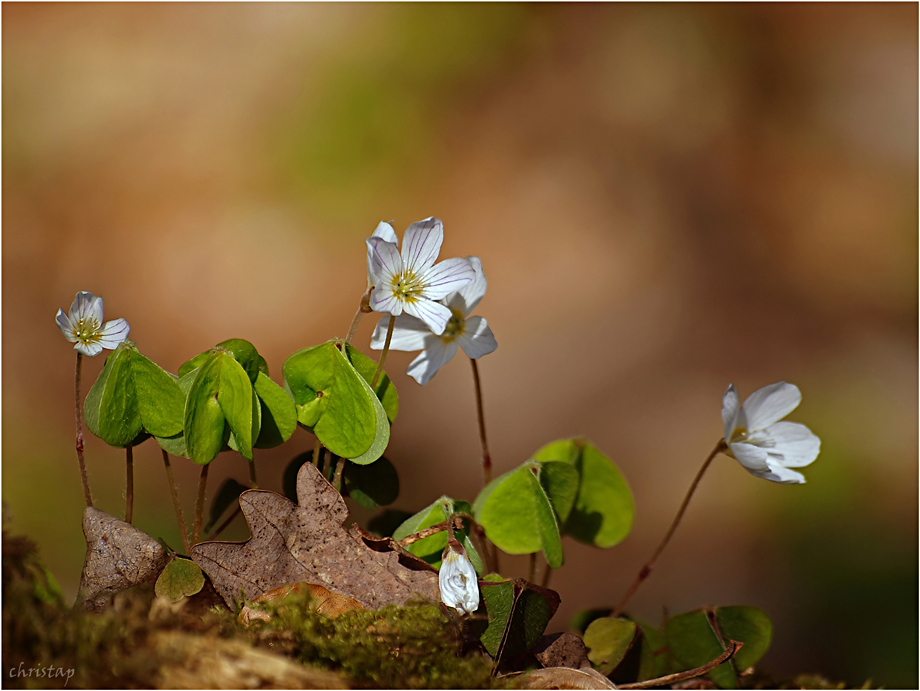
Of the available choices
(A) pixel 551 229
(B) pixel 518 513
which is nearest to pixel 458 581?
(B) pixel 518 513

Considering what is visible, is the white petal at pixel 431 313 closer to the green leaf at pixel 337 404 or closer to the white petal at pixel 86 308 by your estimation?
the green leaf at pixel 337 404

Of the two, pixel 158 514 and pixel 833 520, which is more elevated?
pixel 158 514

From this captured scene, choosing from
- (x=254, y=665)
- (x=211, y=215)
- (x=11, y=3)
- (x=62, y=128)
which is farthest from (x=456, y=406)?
(x=11, y=3)

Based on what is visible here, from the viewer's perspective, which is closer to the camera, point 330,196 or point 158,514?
point 158,514

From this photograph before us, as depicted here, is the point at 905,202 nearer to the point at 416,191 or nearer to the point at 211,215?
the point at 416,191

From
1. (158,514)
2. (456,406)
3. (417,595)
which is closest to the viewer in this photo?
(417,595)

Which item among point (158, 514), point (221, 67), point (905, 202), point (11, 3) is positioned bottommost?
point (158, 514)

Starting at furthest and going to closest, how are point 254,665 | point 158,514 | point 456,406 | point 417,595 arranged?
point 456,406, point 158,514, point 417,595, point 254,665

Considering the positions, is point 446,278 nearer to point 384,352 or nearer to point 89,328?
point 384,352
